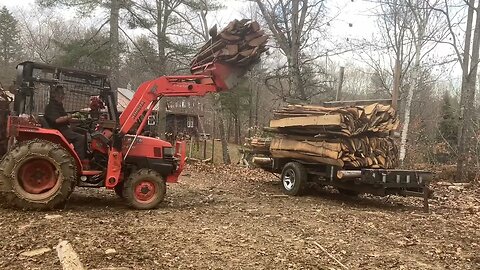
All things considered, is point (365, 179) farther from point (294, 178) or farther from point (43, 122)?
point (43, 122)

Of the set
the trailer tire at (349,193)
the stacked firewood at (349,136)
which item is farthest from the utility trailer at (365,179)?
the trailer tire at (349,193)

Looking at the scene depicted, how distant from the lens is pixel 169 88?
8.59m

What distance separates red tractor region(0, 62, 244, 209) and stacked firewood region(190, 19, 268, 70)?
256mm

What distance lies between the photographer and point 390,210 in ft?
30.6

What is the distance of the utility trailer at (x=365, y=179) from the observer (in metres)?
9.27

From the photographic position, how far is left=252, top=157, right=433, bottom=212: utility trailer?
9.27 m

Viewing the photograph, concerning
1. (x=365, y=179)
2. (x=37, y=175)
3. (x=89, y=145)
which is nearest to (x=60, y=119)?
(x=89, y=145)

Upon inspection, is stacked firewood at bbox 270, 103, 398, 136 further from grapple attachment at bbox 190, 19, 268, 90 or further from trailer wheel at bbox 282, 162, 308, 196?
grapple attachment at bbox 190, 19, 268, 90

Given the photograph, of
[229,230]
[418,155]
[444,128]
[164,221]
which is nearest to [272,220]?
[229,230]

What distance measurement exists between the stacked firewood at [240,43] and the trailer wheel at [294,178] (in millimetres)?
3236

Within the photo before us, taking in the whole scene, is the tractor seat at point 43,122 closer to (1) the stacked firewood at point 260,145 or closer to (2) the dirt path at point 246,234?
(2) the dirt path at point 246,234

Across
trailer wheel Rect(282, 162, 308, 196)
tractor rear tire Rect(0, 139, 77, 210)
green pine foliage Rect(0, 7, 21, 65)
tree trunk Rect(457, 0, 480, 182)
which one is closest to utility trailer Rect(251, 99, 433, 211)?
trailer wheel Rect(282, 162, 308, 196)

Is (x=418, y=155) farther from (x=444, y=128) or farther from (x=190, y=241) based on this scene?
(x=190, y=241)

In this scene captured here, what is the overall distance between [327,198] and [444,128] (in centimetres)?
2102
